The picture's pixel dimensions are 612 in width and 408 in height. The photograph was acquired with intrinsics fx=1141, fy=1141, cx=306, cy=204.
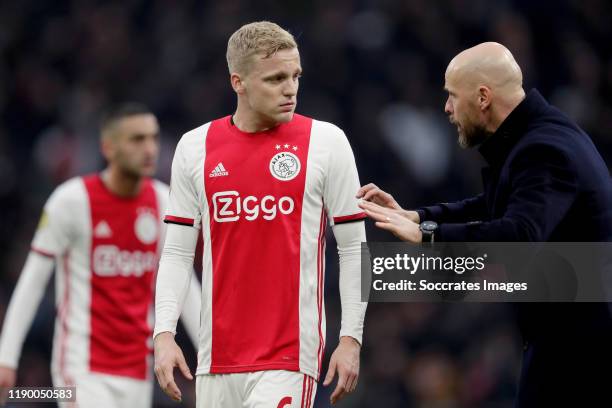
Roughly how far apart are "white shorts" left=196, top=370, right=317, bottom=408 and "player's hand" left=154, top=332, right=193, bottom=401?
14 cm

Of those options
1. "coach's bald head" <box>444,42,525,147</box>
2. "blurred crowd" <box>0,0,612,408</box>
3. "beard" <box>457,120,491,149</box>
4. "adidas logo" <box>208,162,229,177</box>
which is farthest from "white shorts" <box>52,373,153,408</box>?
"blurred crowd" <box>0,0,612,408</box>

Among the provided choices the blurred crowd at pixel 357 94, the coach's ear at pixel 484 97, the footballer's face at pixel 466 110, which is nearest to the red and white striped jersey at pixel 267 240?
the footballer's face at pixel 466 110

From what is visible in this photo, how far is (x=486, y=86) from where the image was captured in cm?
508

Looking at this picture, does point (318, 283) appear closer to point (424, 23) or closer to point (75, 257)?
point (75, 257)

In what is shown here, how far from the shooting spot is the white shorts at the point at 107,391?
6918 millimetres

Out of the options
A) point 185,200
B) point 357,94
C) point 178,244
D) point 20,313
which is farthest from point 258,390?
point 357,94

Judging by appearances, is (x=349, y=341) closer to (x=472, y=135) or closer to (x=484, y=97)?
(x=472, y=135)

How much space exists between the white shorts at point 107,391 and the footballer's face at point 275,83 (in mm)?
2558

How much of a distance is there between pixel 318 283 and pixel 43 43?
30.6 feet

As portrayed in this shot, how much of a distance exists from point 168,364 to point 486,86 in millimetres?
1862

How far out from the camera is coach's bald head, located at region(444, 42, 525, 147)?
16.6 feet

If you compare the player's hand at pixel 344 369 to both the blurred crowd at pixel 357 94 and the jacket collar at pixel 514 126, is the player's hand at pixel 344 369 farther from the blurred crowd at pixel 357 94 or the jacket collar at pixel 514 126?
the blurred crowd at pixel 357 94
